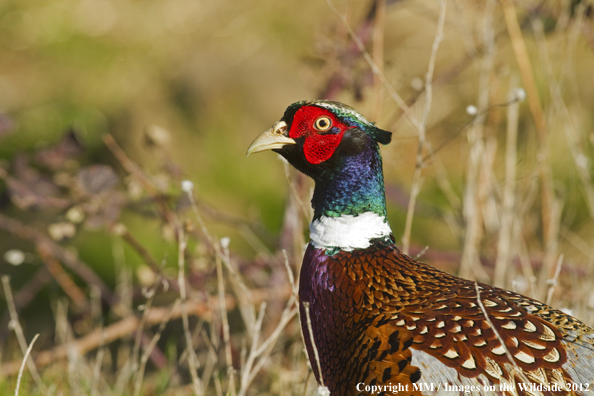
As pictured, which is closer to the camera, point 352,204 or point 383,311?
point 383,311

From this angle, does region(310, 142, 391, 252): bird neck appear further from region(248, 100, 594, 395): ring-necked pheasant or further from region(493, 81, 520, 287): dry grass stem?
region(493, 81, 520, 287): dry grass stem

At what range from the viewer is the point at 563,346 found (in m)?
1.64

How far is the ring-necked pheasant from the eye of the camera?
1.60 meters

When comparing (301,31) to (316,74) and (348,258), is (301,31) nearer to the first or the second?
(316,74)

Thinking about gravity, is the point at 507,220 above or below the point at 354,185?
below

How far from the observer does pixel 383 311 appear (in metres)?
1.73

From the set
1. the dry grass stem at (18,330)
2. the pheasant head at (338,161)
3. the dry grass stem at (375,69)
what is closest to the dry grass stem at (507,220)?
the dry grass stem at (375,69)

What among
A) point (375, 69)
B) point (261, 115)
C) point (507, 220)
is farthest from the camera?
point (261, 115)

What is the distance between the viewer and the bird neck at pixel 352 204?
188 cm

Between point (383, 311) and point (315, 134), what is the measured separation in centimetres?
56

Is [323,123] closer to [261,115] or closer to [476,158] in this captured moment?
[476,158]

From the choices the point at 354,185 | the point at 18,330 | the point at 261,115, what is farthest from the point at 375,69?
the point at 261,115

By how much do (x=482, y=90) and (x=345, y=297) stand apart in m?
1.47

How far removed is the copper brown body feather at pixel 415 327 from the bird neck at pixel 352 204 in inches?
1.6
